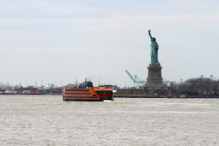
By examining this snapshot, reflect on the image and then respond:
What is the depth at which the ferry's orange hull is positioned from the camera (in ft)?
525

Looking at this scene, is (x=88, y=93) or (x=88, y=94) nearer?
(x=88, y=94)

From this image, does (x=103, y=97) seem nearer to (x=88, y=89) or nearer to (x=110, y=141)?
(x=88, y=89)

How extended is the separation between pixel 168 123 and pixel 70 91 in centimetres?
9111

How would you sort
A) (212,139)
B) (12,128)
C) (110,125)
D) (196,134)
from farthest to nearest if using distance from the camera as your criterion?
1. (110,125)
2. (12,128)
3. (196,134)
4. (212,139)

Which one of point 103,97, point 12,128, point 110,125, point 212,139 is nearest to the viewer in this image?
point 212,139

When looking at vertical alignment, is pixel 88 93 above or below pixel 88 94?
above

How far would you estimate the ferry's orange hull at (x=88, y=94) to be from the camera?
525ft

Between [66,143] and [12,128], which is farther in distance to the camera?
[12,128]

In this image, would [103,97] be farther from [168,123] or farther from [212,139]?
[212,139]

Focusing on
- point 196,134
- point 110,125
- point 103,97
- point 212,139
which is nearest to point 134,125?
point 110,125

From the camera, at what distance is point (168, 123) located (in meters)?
76.1

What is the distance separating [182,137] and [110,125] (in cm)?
1528

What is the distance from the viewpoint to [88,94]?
161625 millimetres

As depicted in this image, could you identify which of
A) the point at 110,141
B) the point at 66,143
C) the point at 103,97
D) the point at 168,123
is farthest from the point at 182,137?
the point at 103,97
